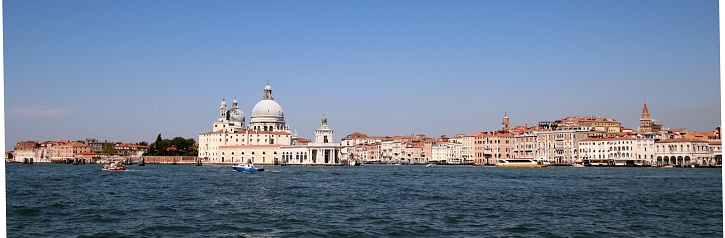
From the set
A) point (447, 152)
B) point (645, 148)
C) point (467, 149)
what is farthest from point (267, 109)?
point (645, 148)

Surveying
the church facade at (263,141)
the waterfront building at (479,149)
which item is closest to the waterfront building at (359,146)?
the church facade at (263,141)

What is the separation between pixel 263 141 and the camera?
141ft

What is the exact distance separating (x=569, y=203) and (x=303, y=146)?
31308mm

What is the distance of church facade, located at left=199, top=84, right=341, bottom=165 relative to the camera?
1558 inches

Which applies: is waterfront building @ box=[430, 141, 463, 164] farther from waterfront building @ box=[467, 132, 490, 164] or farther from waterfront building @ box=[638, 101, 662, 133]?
waterfront building @ box=[638, 101, 662, 133]

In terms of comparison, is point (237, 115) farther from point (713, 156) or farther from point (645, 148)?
point (713, 156)

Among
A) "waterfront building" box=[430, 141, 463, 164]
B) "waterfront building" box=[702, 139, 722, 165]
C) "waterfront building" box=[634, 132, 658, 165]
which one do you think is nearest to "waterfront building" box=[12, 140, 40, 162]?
"waterfront building" box=[430, 141, 463, 164]

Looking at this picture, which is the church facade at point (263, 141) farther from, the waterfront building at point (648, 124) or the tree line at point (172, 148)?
the waterfront building at point (648, 124)

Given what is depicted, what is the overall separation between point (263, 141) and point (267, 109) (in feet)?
7.82

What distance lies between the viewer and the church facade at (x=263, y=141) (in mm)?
39562

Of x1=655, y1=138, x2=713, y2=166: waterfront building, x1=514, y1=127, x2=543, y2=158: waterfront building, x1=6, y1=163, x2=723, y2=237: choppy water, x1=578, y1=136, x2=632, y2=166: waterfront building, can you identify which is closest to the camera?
x1=6, y1=163, x2=723, y2=237: choppy water

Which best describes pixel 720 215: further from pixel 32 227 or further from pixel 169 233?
pixel 32 227

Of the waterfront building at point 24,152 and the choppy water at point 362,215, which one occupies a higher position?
the waterfront building at point 24,152


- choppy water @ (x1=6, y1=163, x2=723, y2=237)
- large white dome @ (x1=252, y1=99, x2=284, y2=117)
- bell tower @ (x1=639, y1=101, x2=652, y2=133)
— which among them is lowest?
choppy water @ (x1=6, y1=163, x2=723, y2=237)
